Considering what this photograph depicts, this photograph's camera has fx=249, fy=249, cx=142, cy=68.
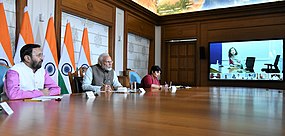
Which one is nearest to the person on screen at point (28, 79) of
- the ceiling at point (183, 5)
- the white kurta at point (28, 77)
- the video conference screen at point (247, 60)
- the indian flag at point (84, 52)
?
the white kurta at point (28, 77)

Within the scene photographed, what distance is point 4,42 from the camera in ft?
9.90

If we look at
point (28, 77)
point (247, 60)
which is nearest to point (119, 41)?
point (247, 60)

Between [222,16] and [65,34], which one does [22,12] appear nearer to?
[65,34]

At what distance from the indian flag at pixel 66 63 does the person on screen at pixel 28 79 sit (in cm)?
147

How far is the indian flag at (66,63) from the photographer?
3809 mm

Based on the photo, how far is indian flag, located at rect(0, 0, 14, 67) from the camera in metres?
2.98

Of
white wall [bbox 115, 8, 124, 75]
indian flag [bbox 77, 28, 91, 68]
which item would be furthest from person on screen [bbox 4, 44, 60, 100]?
white wall [bbox 115, 8, 124, 75]

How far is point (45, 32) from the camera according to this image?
3.79 meters

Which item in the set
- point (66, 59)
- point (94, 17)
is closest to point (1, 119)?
point (66, 59)

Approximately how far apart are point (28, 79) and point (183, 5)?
5.44 metres

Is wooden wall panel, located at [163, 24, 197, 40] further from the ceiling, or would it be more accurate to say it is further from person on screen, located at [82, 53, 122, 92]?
person on screen, located at [82, 53, 122, 92]

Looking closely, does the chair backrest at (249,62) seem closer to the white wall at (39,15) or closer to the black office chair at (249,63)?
the black office chair at (249,63)

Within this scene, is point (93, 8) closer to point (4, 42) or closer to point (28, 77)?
point (4, 42)

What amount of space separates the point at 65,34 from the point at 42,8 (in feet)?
1.66
